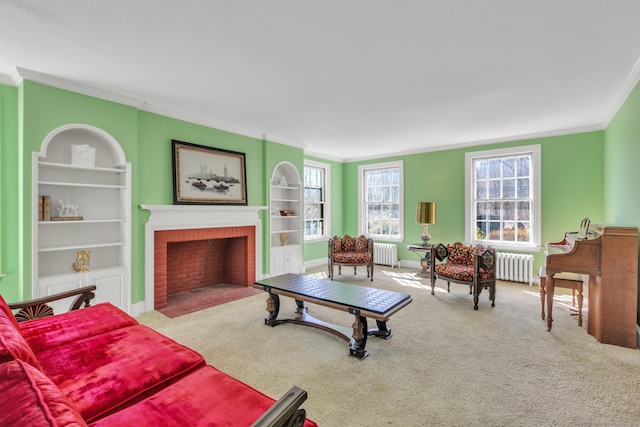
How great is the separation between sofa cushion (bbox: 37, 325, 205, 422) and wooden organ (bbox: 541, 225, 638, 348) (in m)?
3.56

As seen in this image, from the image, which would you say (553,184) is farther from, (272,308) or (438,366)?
(272,308)

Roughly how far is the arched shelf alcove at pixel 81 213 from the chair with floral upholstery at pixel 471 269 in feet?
13.6

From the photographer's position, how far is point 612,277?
287 centimetres

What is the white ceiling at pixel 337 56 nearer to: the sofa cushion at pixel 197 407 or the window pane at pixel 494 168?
the window pane at pixel 494 168

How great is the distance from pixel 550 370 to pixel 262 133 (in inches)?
186

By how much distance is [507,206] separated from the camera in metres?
5.41

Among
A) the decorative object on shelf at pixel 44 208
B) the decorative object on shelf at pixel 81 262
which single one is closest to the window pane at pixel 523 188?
the decorative object on shelf at pixel 81 262

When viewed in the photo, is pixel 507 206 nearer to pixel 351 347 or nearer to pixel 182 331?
pixel 351 347

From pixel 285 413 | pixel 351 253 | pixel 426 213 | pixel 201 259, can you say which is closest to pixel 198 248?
pixel 201 259

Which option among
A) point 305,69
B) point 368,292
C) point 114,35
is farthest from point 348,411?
point 114,35

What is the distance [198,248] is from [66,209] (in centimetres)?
186

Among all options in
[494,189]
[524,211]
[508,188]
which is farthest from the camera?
[494,189]

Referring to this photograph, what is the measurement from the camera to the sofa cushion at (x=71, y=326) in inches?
71.9

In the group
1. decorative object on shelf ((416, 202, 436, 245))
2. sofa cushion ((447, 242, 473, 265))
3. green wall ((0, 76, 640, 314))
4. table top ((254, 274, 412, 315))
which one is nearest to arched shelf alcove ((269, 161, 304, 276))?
green wall ((0, 76, 640, 314))
